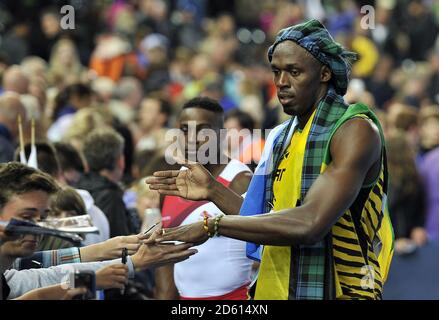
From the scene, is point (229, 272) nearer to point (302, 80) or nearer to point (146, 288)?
point (146, 288)

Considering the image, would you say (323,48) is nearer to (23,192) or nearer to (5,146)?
(23,192)

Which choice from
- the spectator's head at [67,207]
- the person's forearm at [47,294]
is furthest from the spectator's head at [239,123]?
the person's forearm at [47,294]

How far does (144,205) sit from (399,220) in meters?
4.02

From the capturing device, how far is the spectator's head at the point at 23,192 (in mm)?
5281

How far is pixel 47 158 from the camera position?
7.79 m

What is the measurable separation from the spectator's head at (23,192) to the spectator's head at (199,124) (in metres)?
1.76

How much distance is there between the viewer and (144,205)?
8359mm

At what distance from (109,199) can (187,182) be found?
2877 mm

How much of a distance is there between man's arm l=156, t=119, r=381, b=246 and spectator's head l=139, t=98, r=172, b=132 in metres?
8.32

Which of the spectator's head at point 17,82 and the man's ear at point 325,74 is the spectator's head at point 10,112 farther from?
the man's ear at point 325,74

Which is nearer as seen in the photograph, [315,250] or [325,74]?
[315,250]

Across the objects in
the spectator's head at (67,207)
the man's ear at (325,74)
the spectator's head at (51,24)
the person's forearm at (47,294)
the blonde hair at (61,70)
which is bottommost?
the person's forearm at (47,294)

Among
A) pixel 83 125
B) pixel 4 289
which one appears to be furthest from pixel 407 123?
pixel 4 289
